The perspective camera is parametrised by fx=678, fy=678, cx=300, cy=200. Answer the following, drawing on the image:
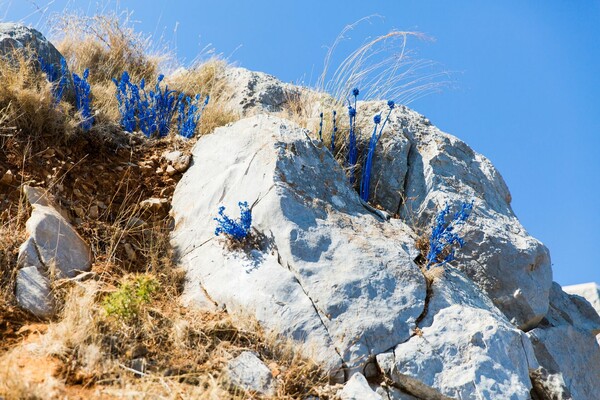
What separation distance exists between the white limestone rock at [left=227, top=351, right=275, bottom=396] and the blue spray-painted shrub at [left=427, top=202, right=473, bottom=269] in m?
1.62

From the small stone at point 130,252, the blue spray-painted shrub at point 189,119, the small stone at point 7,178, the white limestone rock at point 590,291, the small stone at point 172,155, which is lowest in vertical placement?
the small stone at point 130,252

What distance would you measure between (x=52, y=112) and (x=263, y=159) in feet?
6.45

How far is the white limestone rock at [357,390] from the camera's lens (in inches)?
154

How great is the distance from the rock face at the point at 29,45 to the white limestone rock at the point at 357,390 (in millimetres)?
3959

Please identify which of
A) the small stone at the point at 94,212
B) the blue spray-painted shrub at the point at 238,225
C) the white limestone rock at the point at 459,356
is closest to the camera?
the white limestone rock at the point at 459,356

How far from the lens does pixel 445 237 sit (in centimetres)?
526

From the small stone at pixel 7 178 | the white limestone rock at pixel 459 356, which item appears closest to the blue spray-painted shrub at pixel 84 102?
the small stone at pixel 7 178

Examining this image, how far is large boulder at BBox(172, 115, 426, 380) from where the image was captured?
4.35 m

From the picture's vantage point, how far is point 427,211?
586 cm

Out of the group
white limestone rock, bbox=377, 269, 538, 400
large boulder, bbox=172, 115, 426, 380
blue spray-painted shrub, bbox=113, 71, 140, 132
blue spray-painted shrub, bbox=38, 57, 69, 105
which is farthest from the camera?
blue spray-painted shrub, bbox=113, 71, 140, 132

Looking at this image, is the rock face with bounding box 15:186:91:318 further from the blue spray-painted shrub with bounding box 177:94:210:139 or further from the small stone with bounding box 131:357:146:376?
the blue spray-painted shrub with bounding box 177:94:210:139

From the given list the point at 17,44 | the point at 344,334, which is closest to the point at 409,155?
the point at 344,334

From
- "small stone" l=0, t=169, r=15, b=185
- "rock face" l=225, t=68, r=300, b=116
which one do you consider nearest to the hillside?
"small stone" l=0, t=169, r=15, b=185

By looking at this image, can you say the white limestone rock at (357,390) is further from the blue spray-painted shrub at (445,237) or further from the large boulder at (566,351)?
the large boulder at (566,351)
